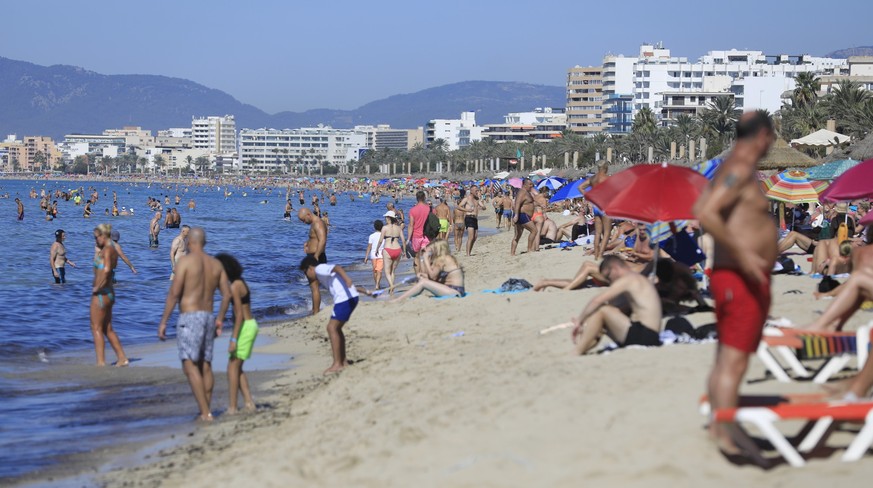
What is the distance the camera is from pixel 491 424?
5.84 meters

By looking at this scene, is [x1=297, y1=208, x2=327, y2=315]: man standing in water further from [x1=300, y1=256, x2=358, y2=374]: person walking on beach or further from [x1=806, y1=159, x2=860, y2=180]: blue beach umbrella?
[x1=806, y1=159, x2=860, y2=180]: blue beach umbrella

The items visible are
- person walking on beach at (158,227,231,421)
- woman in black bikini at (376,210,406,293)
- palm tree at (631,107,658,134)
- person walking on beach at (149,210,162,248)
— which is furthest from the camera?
palm tree at (631,107,658,134)

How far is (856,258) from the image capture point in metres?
8.62

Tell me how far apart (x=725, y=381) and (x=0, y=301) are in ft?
53.8

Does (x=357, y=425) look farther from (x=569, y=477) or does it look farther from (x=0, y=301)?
(x=0, y=301)

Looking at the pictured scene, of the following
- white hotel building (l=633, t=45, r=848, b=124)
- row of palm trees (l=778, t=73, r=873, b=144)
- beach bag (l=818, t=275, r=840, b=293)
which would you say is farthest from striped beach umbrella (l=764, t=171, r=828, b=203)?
white hotel building (l=633, t=45, r=848, b=124)

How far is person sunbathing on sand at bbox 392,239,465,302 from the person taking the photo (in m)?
13.3

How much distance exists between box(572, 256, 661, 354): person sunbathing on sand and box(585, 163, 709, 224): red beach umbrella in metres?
1.30

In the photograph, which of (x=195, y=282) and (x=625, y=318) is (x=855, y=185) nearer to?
(x=625, y=318)

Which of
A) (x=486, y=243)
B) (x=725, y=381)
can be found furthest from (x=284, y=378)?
(x=486, y=243)

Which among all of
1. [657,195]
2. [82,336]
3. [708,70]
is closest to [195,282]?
[657,195]

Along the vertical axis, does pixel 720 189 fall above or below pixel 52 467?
above

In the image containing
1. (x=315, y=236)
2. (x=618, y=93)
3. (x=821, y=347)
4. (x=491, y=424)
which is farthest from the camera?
(x=618, y=93)

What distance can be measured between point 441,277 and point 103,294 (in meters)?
4.61
